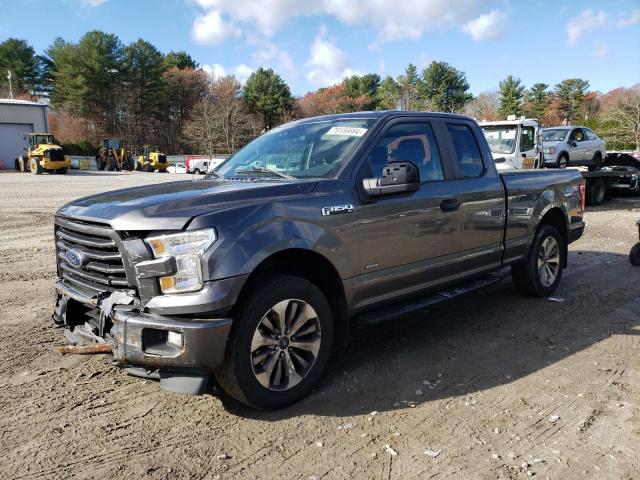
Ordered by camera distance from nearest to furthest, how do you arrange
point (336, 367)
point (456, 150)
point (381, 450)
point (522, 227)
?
point (381, 450), point (336, 367), point (456, 150), point (522, 227)

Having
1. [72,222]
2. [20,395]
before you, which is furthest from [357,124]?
[20,395]

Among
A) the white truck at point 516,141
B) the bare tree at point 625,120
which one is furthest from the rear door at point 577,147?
the bare tree at point 625,120

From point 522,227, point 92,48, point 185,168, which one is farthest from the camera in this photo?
point 92,48

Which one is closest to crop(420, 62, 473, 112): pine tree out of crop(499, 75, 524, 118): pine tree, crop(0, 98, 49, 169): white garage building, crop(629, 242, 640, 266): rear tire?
crop(499, 75, 524, 118): pine tree

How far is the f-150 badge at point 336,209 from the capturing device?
11.6ft

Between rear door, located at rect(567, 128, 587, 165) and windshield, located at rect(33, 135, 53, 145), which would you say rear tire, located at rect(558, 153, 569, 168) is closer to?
rear door, located at rect(567, 128, 587, 165)

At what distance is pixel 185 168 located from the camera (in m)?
47.4

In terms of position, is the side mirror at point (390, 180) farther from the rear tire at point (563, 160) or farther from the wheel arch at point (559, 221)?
the rear tire at point (563, 160)

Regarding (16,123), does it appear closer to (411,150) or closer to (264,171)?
(264,171)

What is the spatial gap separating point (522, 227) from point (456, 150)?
1.34m

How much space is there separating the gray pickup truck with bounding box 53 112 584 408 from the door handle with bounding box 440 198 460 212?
0.02 metres

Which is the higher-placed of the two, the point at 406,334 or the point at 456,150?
the point at 456,150

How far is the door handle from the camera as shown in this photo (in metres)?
4.40

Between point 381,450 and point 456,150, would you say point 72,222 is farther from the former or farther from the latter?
point 456,150
